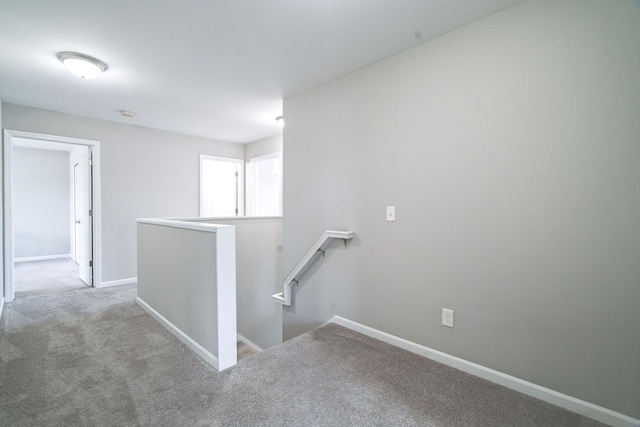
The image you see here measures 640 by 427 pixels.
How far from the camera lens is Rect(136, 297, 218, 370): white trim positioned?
84.2 inches

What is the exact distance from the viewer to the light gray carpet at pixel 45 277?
4184 mm

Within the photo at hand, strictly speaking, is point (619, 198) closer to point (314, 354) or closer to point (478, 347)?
point (478, 347)

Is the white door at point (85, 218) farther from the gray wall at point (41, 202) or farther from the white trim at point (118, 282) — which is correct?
the gray wall at point (41, 202)

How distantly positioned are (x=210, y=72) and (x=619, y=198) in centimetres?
316

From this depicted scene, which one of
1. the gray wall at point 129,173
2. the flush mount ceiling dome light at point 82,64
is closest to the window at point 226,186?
the gray wall at point 129,173

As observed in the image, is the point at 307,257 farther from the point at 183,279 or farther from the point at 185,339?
the point at 185,339

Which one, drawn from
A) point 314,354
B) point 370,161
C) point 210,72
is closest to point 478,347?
point 314,354

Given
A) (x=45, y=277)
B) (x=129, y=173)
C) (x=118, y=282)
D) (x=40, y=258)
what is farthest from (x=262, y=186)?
(x=40, y=258)

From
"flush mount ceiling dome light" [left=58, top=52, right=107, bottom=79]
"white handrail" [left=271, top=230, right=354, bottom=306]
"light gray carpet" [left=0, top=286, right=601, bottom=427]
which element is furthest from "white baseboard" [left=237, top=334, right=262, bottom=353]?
"flush mount ceiling dome light" [left=58, top=52, right=107, bottom=79]

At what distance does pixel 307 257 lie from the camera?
9.99ft

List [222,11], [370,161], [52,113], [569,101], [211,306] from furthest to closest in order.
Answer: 1. [52,113]
2. [370,161]
3. [211,306]
4. [222,11]
5. [569,101]

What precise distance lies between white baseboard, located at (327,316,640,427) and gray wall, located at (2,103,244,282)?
157 inches

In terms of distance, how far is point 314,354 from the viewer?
7.41ft

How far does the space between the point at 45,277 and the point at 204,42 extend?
5.11 metres
